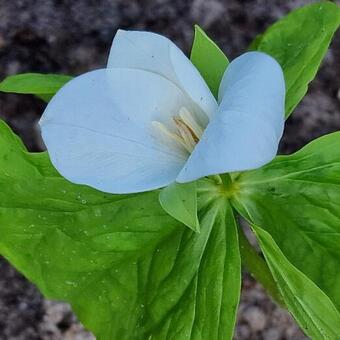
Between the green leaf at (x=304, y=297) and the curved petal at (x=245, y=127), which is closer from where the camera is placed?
the curved petal at (x=245, y=127)

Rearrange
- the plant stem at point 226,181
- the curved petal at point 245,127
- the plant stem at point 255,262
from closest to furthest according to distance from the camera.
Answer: the curved petal at point 245,127, the plant stem at point 226,181, the plant stem at point 255,262

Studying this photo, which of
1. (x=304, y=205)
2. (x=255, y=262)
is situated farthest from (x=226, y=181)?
(x=255, y=262)

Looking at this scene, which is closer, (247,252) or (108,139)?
(108,139)

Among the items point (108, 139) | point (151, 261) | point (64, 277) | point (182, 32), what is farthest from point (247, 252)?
point (182, 32)

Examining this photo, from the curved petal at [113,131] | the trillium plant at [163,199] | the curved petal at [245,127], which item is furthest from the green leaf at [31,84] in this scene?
the curved petal at [245,127]

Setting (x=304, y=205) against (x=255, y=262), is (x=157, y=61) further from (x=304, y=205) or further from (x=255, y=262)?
(x=255, y=262)

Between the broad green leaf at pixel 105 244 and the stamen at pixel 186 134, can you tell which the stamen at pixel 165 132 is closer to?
the stamen at pixel 186 134

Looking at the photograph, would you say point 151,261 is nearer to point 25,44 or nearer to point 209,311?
point 209,311

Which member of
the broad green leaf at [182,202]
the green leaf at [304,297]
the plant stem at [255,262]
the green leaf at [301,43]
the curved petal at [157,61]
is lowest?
the plant stem at [255,262]
